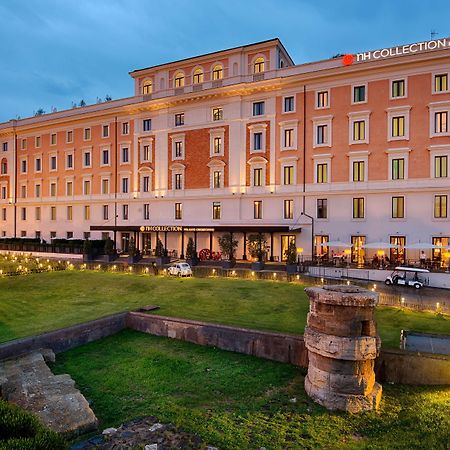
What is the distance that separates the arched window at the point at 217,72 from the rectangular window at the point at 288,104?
7.99 m

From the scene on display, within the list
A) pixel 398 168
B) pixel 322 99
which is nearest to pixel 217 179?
pixel 322 99

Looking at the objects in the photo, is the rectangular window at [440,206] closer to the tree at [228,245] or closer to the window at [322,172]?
the window at [322,172]

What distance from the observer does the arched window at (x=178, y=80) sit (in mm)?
41166

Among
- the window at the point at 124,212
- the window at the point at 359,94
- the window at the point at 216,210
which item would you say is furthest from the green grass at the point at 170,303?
the window at the point at 359,94

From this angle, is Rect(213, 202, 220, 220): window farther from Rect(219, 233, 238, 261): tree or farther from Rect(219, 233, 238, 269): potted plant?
Rect(219, 233, 238, 261): tree

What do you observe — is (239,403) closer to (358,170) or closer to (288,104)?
(358,170)

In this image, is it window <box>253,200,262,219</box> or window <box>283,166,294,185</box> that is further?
window <box>253,200,262,219</box>

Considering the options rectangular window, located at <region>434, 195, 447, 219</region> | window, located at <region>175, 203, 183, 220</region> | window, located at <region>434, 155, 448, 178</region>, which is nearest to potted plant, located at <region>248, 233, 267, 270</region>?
window, located at <region>175, 203, 183, 220</region>

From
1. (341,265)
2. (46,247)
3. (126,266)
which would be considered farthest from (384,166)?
(46,247)

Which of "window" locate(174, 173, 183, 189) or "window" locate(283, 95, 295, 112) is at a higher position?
"window" locate(283, 95, 295, 112)

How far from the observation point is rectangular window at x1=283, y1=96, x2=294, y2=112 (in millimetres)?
34906

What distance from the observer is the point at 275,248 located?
35.2m

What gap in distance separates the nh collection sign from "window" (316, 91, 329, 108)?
291cm

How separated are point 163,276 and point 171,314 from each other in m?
12.1
